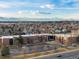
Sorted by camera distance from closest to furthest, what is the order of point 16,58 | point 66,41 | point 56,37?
point 16,58 < point 66,41 < point 56,37

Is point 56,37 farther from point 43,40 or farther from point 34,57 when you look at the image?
point 34,57

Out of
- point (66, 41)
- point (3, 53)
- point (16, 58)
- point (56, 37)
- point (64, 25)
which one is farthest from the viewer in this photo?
point (64, 25)

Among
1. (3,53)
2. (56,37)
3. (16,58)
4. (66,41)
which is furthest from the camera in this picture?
(56,37)

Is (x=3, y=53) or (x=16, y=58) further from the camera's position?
(x=3, y=53)

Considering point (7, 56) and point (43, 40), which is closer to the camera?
point (7, 56)

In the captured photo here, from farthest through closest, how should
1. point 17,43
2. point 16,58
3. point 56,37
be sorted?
point 56,37 < point 17,43 < point 16,58

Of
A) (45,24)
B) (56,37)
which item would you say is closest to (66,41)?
(56,37)

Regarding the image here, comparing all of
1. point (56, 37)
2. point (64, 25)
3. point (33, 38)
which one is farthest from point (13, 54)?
point (64, 25)

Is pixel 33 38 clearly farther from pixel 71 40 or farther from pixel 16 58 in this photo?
pixel 16 58
